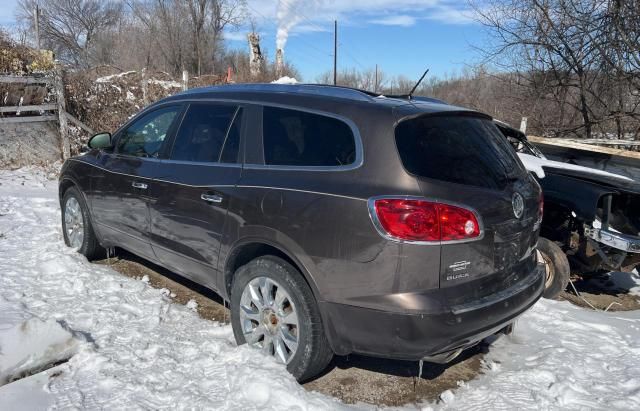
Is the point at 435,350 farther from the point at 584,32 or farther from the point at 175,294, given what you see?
the point at 584,32

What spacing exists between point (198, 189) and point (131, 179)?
1.08 metres

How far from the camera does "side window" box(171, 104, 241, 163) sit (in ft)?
12.1

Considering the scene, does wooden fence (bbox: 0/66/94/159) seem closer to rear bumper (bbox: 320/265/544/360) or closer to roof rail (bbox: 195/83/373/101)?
roof rail (bbox: 195/83/373/101)

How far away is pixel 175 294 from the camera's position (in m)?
4.67

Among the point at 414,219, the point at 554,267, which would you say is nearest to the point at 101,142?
the point at 414,219

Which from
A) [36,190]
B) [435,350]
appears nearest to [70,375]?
[435,350]

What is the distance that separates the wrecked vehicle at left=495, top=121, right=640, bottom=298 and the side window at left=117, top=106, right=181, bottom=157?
12.5ft

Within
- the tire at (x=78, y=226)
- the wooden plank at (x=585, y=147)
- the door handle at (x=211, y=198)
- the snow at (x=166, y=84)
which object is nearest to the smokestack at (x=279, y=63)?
the snow at (x=166, y=84)

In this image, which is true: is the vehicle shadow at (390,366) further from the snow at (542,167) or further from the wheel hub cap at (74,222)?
the wheel hub cap at (74,222)

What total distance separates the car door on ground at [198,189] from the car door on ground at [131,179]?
20 centimetres

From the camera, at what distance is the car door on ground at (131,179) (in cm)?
436

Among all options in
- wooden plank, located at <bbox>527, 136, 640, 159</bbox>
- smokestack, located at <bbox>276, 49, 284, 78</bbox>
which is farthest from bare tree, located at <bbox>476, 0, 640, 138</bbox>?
→ smokestack, located at <bbox>276, 49, 284, 78</bbox>

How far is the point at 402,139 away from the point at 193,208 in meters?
1.71

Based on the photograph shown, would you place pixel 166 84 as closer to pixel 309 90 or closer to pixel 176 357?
pixel 309 90
